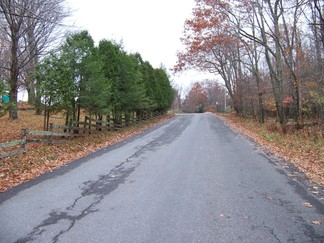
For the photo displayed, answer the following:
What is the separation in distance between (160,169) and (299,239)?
5.07 meters

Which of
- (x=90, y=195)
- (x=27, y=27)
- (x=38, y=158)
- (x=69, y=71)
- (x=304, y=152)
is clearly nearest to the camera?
(x=90, y=195)

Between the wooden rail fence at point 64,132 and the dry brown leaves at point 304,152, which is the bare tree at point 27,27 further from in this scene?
the dry brown leaves at point 304,152

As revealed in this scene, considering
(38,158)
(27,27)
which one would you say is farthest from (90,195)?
(27,27)

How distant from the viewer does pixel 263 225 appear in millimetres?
4598

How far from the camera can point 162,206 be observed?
5.54 m

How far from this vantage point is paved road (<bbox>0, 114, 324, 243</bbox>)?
4328 millimetres

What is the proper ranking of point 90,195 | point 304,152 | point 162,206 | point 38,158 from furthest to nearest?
1. point 304,152
2. point 38,158
3. point 90,195
4. point 162,206

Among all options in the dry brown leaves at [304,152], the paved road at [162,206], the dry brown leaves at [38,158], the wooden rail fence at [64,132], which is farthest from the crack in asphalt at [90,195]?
the dry brown leaves at [304,152]

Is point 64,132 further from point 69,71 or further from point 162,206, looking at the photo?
point 162,206

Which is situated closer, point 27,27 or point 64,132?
point 64,132

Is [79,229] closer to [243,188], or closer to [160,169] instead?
[243,188]

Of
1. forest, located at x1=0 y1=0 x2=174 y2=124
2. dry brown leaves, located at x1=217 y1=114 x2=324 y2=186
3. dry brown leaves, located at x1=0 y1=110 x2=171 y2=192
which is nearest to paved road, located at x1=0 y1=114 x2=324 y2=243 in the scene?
dry brown leaves, located at x1=0 y1=110 x2=171 y2=192

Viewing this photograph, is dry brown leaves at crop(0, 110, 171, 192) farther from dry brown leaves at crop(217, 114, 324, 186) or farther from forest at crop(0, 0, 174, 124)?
dry brown leaves at crop(217, 114, 324, 186)

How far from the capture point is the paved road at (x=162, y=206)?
4.33 meters
